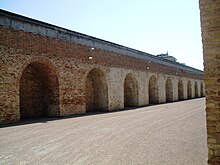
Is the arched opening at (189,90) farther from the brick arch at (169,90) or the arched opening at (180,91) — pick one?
the brick arch at (169,90)

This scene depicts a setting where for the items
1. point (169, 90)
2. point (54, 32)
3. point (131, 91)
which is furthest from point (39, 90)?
point (169, 90)

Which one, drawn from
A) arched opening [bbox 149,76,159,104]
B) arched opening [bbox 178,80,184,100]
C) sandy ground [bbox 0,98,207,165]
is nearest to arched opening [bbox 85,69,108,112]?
arched opening [bbox 149,76,159,104]

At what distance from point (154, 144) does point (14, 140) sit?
386cm

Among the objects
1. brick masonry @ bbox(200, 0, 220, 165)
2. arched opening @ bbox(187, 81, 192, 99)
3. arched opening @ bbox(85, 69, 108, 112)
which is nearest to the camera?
brick masonry @ bbox(200, 0, 220, 165)

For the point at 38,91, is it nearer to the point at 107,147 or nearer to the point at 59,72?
the point at 59,72

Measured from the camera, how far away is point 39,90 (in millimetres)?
14039

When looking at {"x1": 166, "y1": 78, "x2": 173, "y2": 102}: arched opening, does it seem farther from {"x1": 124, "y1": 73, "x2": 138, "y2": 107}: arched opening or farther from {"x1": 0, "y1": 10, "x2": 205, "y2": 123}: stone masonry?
{"x1": 124, "y1": 73, "x2": 138, "y2": 107}: arched opening

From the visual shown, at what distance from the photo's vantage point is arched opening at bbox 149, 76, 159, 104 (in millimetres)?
25295

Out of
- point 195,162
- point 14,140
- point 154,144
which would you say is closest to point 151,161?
point 195,162

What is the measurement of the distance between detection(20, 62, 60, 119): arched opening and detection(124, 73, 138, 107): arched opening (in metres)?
8.85

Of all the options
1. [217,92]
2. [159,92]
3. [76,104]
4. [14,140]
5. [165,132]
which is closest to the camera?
[217,92]

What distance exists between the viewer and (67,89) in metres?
13.9

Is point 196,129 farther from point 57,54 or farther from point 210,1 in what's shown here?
point 57,54

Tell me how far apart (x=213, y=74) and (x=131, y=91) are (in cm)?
1840
